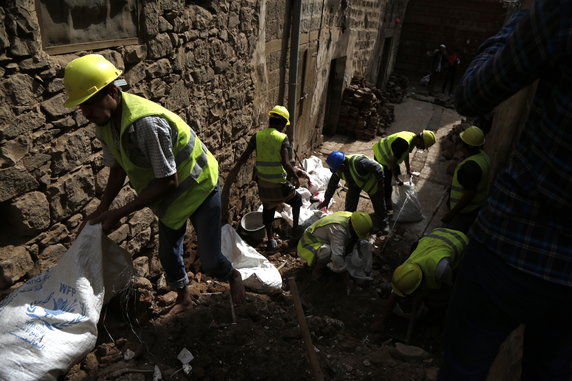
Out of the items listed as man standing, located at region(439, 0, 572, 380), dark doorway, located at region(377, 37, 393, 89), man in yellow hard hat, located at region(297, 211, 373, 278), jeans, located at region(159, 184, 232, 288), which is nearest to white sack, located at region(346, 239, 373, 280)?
man in yellow hard hat, located at region(297, 211, 373, 278)

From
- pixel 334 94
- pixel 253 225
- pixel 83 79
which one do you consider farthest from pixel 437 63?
pixel 83 79

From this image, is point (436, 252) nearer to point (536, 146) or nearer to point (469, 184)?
point (469, 184)

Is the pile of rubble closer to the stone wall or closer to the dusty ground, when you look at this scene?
the stone wall

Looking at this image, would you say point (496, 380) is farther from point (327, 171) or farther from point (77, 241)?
point (327, 171)

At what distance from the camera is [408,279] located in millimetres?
3455

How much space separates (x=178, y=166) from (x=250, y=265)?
80.2 inches

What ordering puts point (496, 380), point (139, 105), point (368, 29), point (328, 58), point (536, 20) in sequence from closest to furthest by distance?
point (536, 20)
point (139, 105)
point (496, 380)
point (328, 58)
point (368, 29)

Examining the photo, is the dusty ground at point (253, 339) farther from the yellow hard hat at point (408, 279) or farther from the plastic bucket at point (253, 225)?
the plastic bucket at point (253, 225)

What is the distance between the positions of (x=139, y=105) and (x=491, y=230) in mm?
1872

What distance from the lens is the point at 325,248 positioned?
170 inches

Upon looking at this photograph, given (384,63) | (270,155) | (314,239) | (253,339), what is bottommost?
(384,63)

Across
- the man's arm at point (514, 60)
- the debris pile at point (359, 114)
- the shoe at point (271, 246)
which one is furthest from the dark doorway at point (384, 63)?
the man's arm at point (514, 60)

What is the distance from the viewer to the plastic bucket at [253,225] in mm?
5180

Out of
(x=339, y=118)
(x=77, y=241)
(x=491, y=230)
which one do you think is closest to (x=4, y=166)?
(x=77, y=241)
